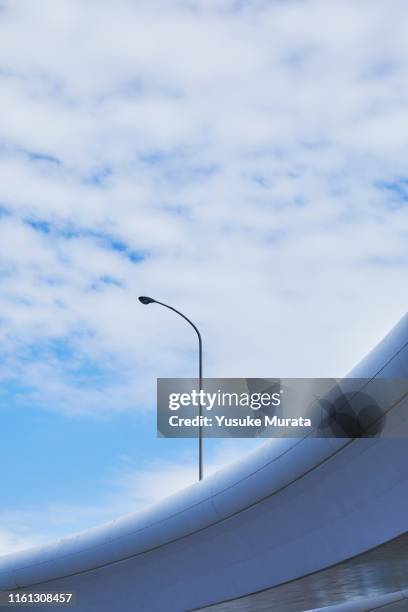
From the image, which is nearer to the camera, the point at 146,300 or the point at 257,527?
the point at 257,527

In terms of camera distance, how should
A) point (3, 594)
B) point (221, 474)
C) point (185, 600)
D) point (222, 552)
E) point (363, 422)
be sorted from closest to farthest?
1. point (363, 422)
2. point (221, 474)
3. point (222, 552)
4. point (185, 600)
5. point (3, 594)

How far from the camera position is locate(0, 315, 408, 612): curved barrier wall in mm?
14766

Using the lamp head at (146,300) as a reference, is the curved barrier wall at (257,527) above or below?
below

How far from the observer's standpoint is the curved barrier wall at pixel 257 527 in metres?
14.8

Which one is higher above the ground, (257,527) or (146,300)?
(146,300)

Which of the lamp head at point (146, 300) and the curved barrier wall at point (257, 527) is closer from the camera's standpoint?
the curved barrier wall at point (257, 527)

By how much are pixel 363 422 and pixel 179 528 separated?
862cm

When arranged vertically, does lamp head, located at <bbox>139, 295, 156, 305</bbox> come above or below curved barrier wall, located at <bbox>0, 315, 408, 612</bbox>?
above

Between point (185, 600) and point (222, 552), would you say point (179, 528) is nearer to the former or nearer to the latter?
point (222, 552)

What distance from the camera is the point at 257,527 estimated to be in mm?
19188

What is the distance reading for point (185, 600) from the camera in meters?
22.7

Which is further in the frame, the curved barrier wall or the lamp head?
the lamp head

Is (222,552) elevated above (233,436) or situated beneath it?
situated beneath

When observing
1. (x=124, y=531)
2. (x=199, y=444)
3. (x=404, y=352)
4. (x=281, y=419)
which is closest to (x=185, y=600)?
(x=124, y=531)
